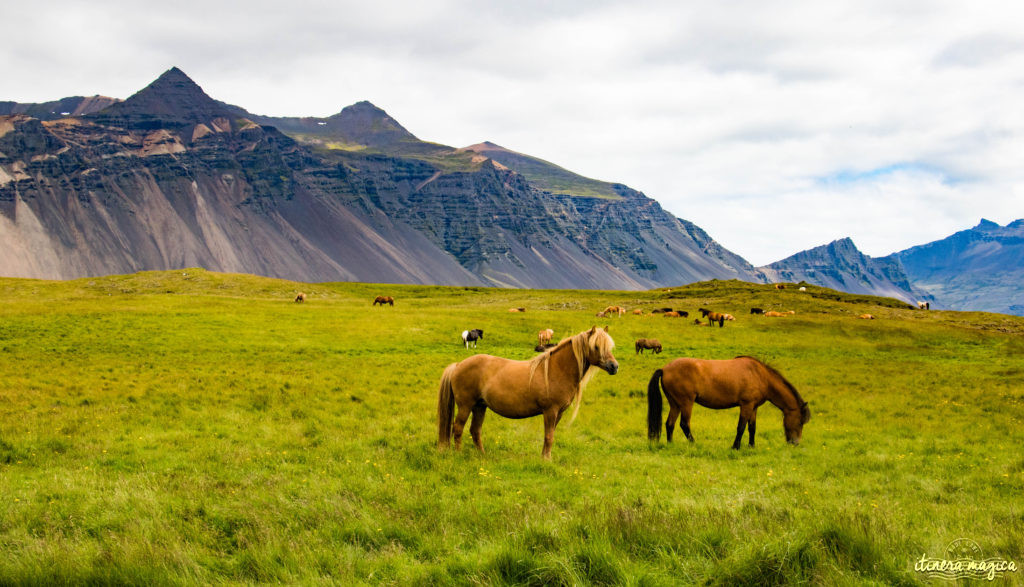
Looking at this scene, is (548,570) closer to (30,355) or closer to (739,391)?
(739,391)

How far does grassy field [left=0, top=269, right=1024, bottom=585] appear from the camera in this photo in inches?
265

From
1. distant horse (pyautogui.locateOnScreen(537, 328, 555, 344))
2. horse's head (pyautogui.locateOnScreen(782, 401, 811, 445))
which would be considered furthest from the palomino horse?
distant horse (pyautogui.locateOnScreen(537, 328, 555, 344))

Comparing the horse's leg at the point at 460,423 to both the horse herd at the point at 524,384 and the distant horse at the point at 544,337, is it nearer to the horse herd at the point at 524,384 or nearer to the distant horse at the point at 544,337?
the horse herd at the point at 524,384

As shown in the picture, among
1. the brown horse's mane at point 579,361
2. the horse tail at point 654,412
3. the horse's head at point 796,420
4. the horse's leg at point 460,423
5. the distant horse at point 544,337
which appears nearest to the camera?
the brown horse's mane at point 579,361

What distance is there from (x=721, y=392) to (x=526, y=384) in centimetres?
648

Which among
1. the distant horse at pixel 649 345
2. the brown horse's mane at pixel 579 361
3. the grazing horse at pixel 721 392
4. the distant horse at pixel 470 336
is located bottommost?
the distant horse at pixel 470 336

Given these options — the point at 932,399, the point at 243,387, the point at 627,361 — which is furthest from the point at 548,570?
the point at 627,361

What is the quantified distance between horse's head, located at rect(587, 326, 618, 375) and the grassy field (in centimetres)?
234

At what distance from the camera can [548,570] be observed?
6.47m

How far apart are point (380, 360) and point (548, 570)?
2752cm

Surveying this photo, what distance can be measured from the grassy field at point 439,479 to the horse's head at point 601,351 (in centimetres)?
234

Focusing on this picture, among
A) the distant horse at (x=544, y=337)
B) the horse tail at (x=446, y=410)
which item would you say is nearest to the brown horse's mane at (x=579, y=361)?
the horse tail at (x=446, y=410)

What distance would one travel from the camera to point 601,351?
13.3 m

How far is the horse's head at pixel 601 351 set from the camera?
43.5 feet
